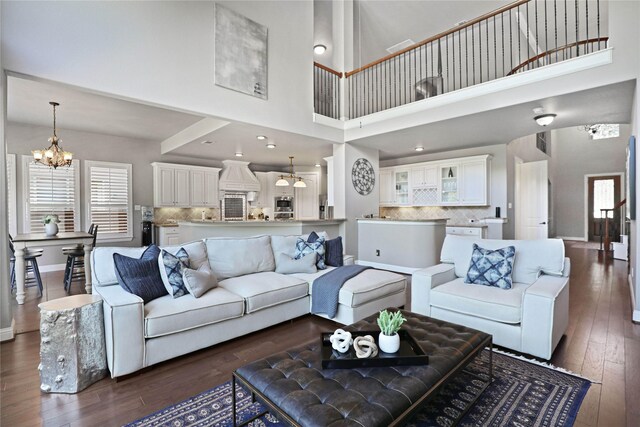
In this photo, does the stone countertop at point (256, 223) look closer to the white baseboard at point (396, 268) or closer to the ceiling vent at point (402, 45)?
the white baseboard at point (396, 268)

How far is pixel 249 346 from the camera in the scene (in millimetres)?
2846

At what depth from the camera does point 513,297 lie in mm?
2664

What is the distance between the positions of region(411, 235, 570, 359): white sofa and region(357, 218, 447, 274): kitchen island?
2.19 metres

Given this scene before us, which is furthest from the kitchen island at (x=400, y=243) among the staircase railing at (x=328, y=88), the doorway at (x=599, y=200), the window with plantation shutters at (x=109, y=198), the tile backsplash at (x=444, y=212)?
the doorway at (x=599, y=200)

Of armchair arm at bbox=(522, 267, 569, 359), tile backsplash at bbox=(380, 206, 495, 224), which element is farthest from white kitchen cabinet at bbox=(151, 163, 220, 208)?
armchair arm at bbox=(522, 267, 569, 359)

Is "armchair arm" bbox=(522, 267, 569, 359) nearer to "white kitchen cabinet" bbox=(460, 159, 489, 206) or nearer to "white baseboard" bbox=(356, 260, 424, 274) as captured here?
"white baseboard" bbox=(356, 260, 424, 274)

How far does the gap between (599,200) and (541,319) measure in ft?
37.5

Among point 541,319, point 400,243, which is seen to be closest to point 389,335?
point 541,319

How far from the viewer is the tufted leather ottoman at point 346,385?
4.30 feet

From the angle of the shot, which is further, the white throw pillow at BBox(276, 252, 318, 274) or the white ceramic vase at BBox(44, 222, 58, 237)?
the white ceramic vase at BBox(44, 222, 58, 237)

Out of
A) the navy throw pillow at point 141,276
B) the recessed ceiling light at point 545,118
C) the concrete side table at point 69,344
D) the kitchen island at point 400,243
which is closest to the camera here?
the concrete side table at point 69,344

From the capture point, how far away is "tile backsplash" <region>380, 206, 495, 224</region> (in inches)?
283

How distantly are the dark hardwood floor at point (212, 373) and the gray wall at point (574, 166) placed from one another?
915 centimetres

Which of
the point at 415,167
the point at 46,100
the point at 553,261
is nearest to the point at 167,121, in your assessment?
the point at 46,100
